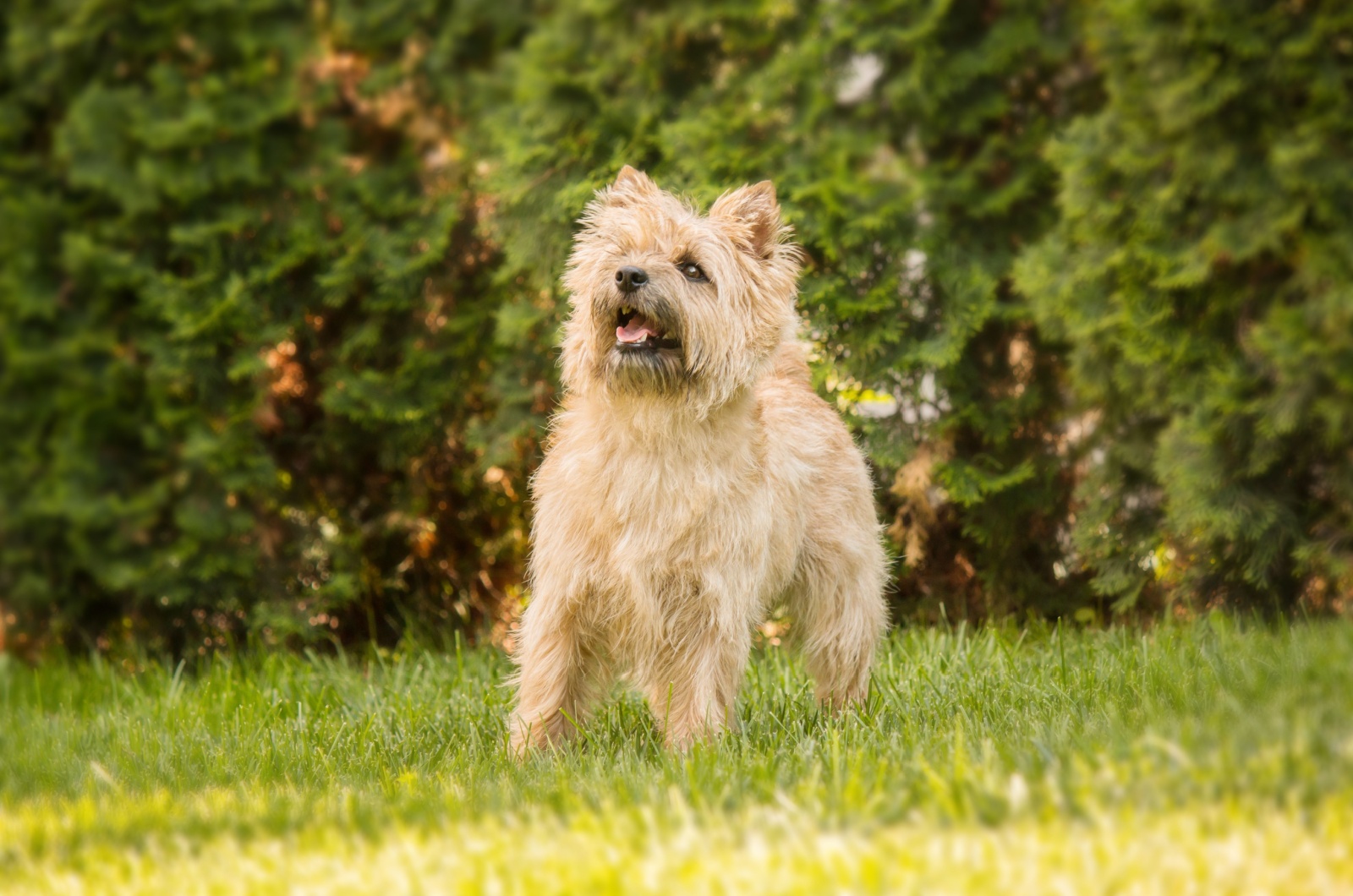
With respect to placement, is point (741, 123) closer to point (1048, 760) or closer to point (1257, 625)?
point (1257, 625)

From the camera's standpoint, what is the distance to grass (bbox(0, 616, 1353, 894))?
2236 millimetres

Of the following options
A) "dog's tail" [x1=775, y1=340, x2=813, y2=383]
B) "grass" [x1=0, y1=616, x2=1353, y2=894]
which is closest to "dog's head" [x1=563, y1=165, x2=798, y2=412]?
"dog's tail" [x1=775, y1=340, x2=813, y2=383]

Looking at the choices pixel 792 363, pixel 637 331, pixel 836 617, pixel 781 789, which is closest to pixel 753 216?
pixel 637 331

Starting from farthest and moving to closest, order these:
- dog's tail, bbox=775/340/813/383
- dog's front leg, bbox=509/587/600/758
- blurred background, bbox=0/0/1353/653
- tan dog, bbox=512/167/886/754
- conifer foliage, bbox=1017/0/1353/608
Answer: dog's tail, bbox=775/340/813/383
blurred background, bbox=0/0/1353/653
conifer foliage, bbox=1017/0/1353/608
dog's front leg, bbox=509/587/600/758
tan dog, bbox=512/167/886/754

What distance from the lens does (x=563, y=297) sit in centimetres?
567

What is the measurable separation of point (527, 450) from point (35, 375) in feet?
8.77

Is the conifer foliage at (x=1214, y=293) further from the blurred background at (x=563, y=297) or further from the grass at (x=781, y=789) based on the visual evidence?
the grass at (x=781, y=789)

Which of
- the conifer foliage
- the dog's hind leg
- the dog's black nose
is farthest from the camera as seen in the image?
the dog's hind leg

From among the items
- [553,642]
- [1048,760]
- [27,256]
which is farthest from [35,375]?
[1048,760]

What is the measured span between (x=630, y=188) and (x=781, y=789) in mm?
1998

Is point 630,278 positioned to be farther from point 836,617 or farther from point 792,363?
point 836,617

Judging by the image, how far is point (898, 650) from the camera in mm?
4992

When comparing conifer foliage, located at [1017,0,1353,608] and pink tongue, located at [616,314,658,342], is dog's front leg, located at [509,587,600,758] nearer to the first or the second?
pink tongue, located at [616,314,658,342]

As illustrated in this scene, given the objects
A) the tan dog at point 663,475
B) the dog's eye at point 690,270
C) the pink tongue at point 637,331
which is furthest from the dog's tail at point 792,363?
the pink tongue at point 637,331
